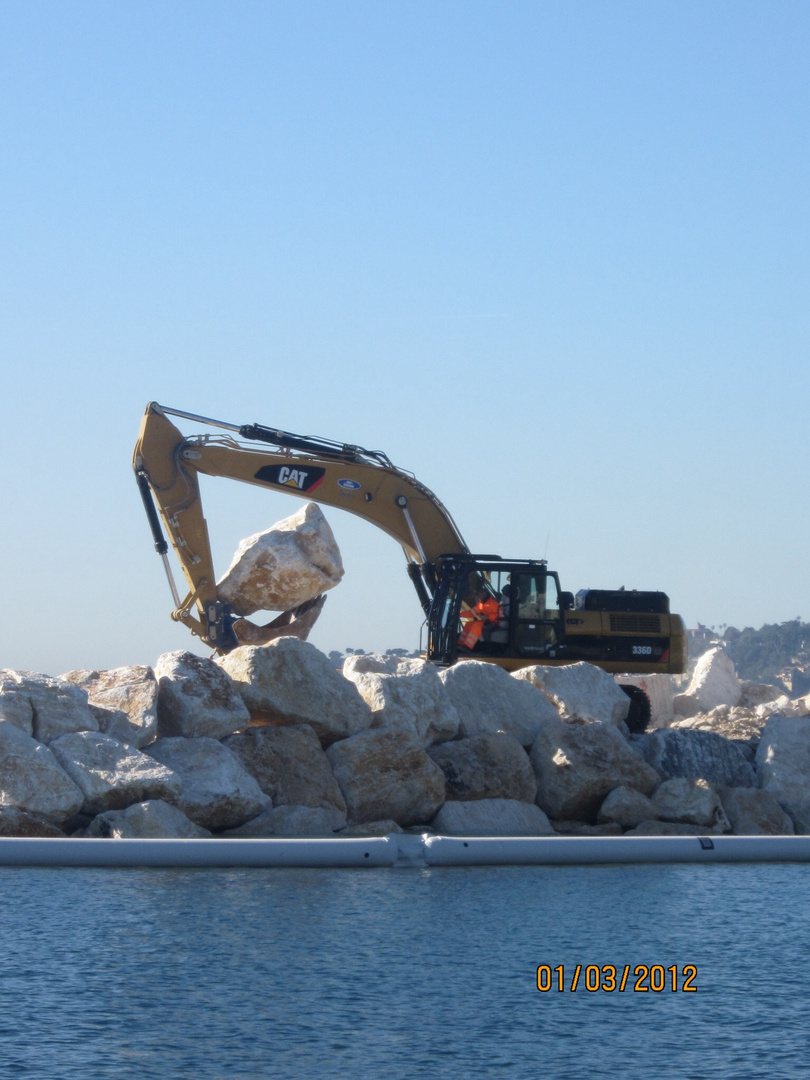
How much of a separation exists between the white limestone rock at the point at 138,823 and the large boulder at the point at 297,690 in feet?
7.94

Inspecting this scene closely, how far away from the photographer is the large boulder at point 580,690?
16516 millimetres

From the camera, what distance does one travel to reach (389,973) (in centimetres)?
757

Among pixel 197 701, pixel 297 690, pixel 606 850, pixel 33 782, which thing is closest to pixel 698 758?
pixel 606 850

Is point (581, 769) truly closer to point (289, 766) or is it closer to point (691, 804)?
point (691, 804)

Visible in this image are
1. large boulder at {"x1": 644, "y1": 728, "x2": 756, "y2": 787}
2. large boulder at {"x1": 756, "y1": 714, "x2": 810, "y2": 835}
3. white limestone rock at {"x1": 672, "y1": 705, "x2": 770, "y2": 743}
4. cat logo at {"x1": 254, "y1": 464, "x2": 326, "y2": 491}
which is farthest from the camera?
white limestone rock at {"x1": 672, "y1": 705, "x2": 770, "y2": 743}

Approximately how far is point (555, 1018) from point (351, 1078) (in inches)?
56.6

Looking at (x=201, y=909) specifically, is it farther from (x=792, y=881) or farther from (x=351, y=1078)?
(x=792, y=881)

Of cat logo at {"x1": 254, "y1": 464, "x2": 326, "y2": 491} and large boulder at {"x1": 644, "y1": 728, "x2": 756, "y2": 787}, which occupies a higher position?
cat logo at {"x1": 254, "y1": 464, "x2": 326, "y2": 491}

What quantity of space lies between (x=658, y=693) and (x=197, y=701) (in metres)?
11.9

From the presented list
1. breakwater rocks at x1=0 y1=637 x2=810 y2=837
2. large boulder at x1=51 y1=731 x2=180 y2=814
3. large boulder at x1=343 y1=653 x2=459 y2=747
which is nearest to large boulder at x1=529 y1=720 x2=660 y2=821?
breakwater rocks at x1=0 y1=637 x2=810 y2=837

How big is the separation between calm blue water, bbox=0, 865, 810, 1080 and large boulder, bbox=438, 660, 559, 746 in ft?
14.5

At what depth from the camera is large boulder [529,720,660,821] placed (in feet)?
47.2

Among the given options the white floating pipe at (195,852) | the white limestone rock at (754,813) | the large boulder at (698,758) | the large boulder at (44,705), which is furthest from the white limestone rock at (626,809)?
the large boulder at (44,705)
